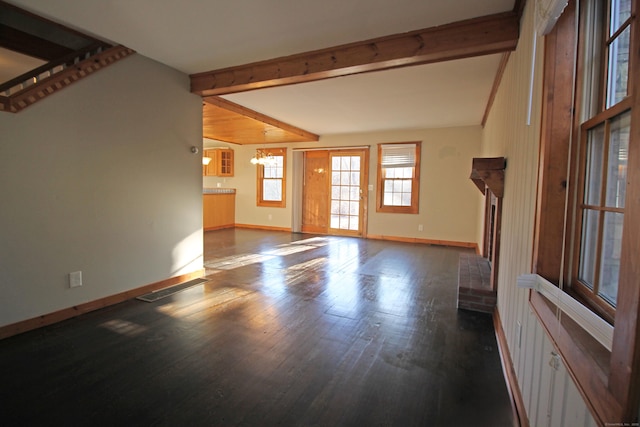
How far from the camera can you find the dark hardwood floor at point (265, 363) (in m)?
1.62

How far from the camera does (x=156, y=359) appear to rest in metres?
2.10

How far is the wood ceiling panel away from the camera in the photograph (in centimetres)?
493

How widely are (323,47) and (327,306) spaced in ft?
7.93

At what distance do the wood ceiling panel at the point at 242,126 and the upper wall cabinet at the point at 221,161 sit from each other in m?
0.78

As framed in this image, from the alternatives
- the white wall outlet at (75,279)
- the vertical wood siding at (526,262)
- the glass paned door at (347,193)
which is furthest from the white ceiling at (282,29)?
the glass paned door at (347,193)

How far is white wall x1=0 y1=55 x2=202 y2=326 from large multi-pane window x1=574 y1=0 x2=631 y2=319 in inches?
135

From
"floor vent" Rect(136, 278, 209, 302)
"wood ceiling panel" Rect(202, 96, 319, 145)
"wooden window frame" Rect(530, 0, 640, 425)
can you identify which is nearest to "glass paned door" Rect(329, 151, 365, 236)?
"wood ceiling panel" Rect(202, 96, 319, 145)

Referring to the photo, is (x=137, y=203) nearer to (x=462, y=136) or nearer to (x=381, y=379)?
(x=381, y=379)

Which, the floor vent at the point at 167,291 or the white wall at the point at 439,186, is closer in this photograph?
the floor vent at the point at 167,291

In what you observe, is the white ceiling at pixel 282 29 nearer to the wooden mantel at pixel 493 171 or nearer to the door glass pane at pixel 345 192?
the wooden mantel at pixel 493 171

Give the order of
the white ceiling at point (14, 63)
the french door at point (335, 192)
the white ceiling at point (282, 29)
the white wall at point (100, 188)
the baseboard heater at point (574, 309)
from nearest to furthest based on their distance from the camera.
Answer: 1. the baseboard heater at point (574, 309)
2. the white ceiling at point (282, 29)
3. the white wall at point (100, 188)
4. the white ceiling at point (14, 63)
5. the french door at point (335, 192)

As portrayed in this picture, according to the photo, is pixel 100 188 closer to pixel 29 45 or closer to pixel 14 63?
pixel 29 45

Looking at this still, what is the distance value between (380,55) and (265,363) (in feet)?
8.49

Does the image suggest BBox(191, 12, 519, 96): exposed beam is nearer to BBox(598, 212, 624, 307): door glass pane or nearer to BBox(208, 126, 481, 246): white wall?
BBox(598, 212, 624, 307): door glass pane
